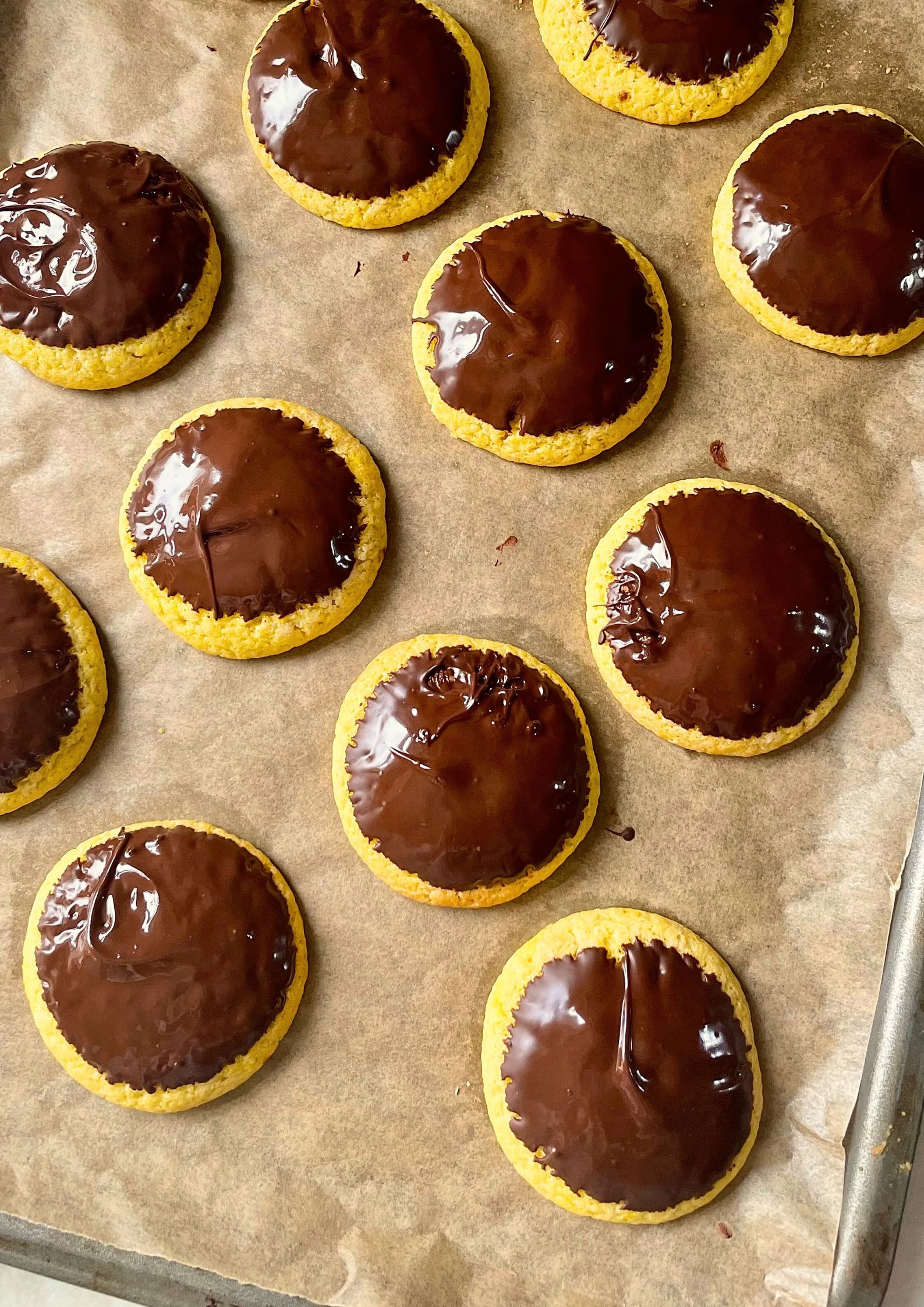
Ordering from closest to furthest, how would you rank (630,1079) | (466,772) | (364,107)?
(630,1079), (466,772), (364,107)

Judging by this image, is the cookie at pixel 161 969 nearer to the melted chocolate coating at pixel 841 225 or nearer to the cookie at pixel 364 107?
the cookie at pixel 364 107

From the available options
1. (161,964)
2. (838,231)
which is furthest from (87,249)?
(838,231)

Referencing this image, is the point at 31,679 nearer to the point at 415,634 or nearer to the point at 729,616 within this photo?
the point at 415,634

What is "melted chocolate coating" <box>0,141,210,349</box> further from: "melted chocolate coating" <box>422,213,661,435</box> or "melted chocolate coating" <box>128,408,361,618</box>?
"melted chocolate coating" <box>422,213,661,435</box>

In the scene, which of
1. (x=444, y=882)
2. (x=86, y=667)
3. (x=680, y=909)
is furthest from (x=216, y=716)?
(x=680, y=909)

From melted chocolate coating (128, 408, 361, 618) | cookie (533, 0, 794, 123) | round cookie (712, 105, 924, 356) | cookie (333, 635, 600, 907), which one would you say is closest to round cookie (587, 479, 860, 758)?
cookie (333, 635, 600, 907)

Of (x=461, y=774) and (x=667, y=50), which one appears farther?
→ (x=667, y=50)

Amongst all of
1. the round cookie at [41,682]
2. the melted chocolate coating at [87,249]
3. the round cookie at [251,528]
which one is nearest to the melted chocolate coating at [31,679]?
the round cookie at [41,682]
